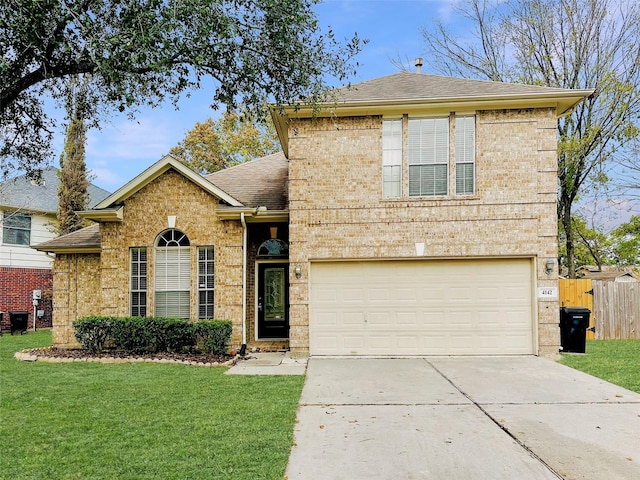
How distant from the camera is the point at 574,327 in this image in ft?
39.1

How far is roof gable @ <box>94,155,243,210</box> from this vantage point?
11.8 metres

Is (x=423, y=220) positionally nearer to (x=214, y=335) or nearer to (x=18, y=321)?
(x=214, y=335)

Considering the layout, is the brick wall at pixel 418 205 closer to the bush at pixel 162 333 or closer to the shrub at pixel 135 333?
the bush at pixel 162 333

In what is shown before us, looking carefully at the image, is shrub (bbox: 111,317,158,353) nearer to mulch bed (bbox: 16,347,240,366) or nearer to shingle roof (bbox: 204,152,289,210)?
mulch bed (bbox: 16,347,240,366)

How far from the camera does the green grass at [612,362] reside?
8938 millimetres

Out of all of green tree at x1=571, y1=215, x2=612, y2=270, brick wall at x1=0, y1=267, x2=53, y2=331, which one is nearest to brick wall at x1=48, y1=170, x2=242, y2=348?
brick wall at x1=0, y1=267, x2=53, y2=331

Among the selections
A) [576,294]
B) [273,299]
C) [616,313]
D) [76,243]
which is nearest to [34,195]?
[76,243]

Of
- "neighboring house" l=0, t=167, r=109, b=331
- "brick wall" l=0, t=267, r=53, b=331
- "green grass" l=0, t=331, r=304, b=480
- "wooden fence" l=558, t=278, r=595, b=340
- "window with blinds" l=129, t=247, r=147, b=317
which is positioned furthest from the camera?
"brick wall" l=0, t=267, r=53, b=331

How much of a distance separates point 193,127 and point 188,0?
26.6 m

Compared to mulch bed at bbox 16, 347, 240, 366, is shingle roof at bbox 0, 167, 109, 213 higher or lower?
higher

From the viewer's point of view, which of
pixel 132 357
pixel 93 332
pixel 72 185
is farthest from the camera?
pixel 72 185

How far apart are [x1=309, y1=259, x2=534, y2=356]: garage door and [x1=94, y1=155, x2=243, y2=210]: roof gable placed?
9.20ft

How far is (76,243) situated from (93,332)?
276 cm

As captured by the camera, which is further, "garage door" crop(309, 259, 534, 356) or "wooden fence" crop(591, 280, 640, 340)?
"wooden fence" crop(591, 280, 640, 340)
